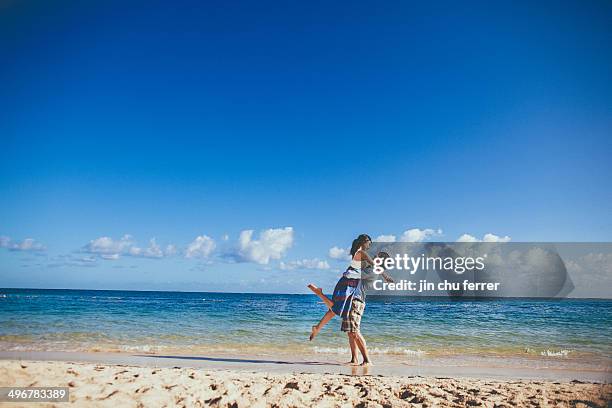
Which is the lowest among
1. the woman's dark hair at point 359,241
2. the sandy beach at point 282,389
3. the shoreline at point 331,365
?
the shoreline at point 331,365

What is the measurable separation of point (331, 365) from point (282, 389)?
8.10 ft

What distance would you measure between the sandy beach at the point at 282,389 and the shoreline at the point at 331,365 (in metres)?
0.79

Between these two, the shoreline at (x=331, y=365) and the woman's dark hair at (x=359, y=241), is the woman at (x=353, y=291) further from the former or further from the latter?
the shoreline at (x=331, y=365)

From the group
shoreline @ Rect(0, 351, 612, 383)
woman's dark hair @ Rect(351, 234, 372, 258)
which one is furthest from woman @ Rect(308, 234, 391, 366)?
shoreline @ Rect(0, 351, 612, 383)

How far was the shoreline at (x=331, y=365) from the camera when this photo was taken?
21.4ft

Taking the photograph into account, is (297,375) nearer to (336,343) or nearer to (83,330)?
(336,343)

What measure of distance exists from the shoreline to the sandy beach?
2.58 ft

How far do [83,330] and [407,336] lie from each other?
10183mm

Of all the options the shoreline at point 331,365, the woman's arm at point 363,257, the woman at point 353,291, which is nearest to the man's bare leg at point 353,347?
the woman at point 353,291

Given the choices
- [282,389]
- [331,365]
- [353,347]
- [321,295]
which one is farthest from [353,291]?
[282,389]

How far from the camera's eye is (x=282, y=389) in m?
4.89

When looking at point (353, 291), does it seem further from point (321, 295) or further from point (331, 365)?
point (331, 365)

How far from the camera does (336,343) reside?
A: 10.7 metres

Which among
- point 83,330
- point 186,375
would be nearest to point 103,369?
point 186,375
